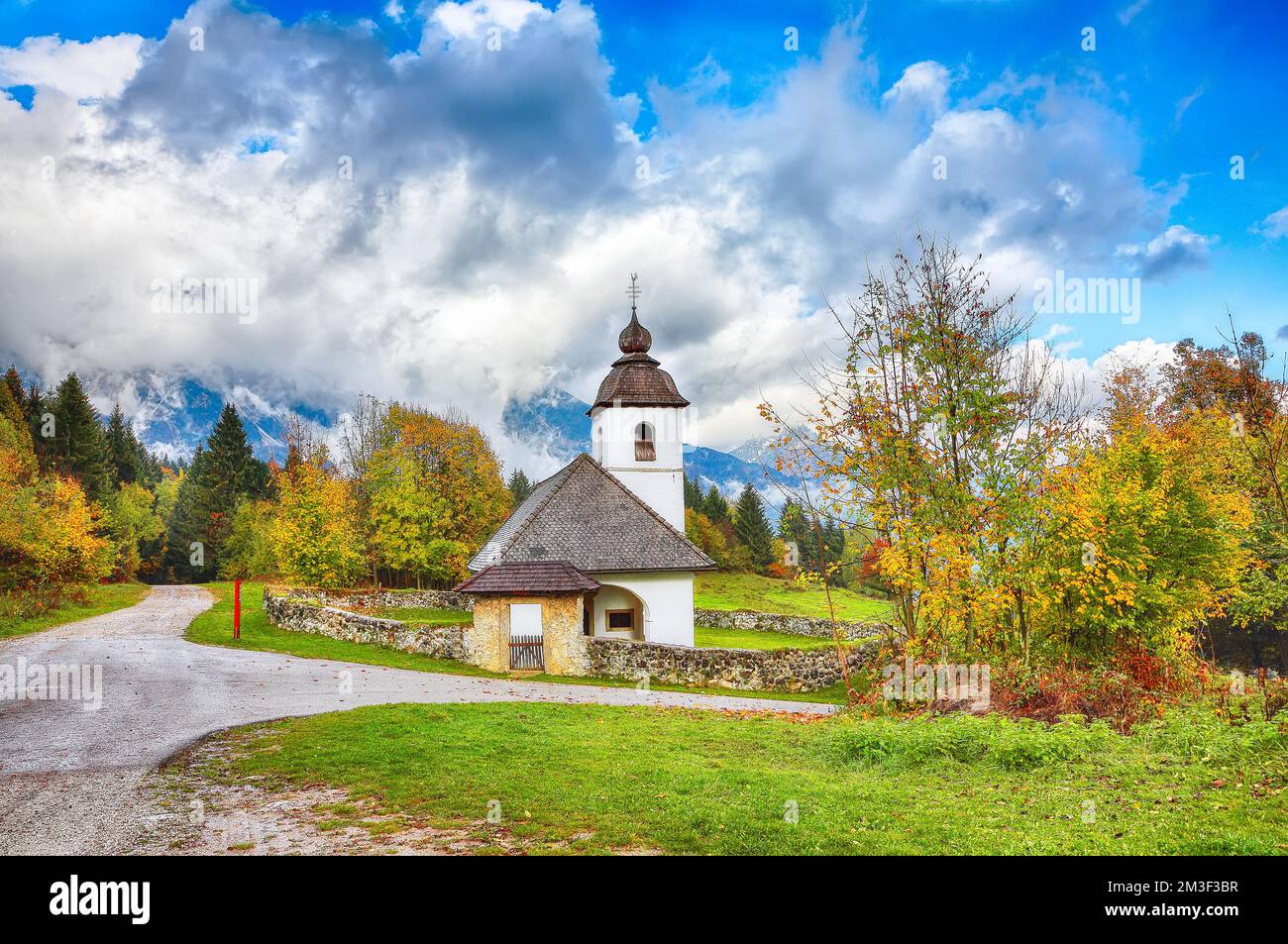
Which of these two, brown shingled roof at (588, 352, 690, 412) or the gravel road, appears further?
brown shingled roof at (588, 352, 690, 412)

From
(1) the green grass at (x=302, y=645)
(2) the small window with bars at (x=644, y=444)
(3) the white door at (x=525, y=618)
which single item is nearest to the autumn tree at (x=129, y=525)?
(1) the green grass at (x=302, y=645)

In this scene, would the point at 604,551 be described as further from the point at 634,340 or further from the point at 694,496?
the point at 694,496

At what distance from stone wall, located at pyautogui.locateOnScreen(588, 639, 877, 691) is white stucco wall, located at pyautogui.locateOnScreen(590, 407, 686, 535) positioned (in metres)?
12.5

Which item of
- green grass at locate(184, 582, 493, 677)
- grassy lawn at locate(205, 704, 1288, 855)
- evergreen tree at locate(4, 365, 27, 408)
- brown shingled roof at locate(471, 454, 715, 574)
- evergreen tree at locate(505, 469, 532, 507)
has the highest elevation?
evergreen tree at locate(4, 365, 27, 408)

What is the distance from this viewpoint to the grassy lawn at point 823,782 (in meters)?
5.97

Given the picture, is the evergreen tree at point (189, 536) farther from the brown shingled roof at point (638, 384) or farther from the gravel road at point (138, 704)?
the brown shingled roof at point (638, 384)

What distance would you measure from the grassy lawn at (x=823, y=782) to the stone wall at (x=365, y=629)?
10751mm

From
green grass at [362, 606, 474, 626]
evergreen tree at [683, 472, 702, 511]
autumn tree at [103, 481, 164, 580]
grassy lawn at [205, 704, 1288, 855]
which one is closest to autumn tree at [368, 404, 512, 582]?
green grass at [362, 606, 474, 626]

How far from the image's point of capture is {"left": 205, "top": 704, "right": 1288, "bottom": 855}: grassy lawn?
19.6ft

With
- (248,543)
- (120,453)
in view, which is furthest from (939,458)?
(120,453)

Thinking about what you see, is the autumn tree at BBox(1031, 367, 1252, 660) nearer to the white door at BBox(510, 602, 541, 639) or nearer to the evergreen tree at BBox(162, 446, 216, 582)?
the white door at BBox(510, 602, 541, 639)

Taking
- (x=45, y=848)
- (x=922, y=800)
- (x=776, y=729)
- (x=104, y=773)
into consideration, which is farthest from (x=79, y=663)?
(x=922, y=800)
